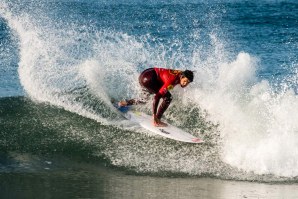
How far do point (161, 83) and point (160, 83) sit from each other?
27 millimetres

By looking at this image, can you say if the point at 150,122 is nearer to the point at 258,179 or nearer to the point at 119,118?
the point at 119,118

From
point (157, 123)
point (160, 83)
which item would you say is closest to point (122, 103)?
point (160, 83)

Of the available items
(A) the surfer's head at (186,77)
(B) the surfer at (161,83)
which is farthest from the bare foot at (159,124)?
(A) the surfer's head at (186,77)

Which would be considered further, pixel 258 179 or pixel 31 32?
pixel 31 32

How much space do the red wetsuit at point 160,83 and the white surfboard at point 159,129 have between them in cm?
31

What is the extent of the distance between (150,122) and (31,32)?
17.0ft

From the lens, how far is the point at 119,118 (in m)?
13.6

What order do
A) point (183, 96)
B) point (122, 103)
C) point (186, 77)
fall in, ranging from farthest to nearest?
point (183, 96) < point (122, 103) < point (186, 77)

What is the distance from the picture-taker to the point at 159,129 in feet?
41.4

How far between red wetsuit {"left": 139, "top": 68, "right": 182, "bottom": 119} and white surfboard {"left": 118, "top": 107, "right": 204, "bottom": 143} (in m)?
0.31

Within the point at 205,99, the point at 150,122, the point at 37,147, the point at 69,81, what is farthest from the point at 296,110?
the point at 69,81

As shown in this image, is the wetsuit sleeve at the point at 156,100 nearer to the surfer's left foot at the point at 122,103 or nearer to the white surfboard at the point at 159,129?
the white surfboard at the point at 159,129

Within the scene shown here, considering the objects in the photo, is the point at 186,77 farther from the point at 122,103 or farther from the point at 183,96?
the point at 122,103

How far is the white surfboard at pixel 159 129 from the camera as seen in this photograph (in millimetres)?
12250
